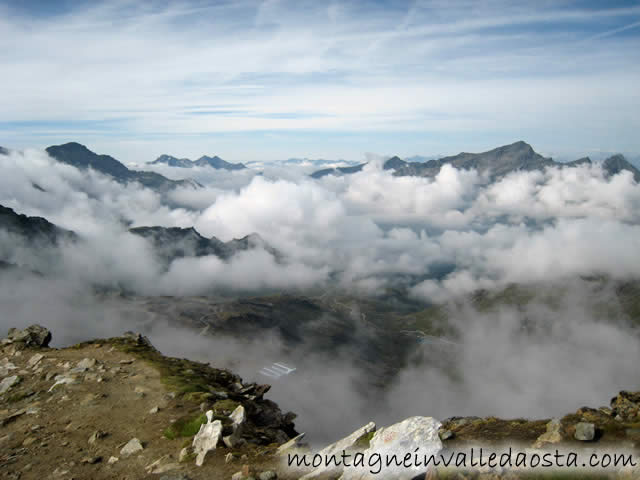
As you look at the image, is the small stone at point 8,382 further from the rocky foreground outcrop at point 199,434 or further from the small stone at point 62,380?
the small stone at point 62,380

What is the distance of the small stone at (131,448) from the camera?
69.5ft

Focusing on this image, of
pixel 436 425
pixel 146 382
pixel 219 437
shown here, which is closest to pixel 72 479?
pixel 219 437

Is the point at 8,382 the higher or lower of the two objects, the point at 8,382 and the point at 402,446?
the lower

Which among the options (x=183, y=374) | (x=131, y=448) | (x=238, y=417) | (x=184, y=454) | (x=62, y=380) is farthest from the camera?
(x=183, y=374)

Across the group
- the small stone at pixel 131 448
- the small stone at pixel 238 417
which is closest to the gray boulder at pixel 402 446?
the small stone at pixel 238 417

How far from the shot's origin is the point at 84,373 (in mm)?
33969

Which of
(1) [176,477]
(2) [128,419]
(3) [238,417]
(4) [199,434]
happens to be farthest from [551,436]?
(2) [128,419]

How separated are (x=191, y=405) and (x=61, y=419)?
336 inches

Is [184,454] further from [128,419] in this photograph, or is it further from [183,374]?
[183,374]

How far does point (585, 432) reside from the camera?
16.5 m

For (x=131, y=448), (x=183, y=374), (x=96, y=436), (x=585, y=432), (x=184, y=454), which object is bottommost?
(x=183, y=374)

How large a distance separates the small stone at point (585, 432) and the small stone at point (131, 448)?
73.5 feet

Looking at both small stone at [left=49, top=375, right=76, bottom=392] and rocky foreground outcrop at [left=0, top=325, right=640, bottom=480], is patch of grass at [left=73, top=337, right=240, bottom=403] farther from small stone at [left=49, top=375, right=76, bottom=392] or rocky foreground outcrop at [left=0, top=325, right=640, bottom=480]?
small stone at [left=49, top=375, right=76, bottom=392]

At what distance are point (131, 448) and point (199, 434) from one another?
3944mm
